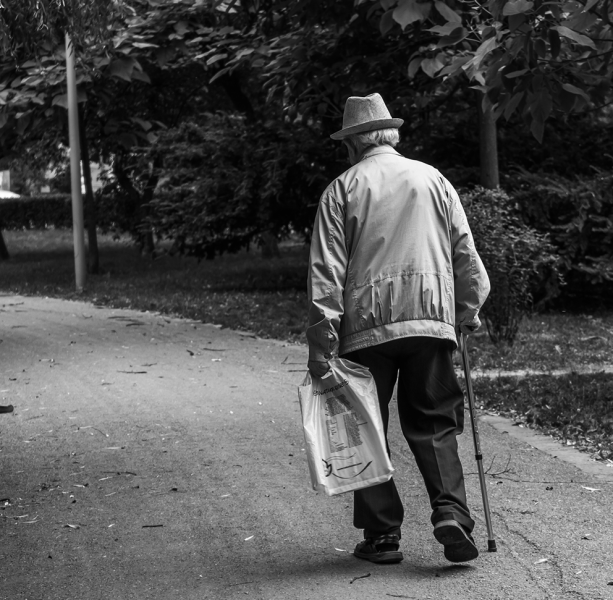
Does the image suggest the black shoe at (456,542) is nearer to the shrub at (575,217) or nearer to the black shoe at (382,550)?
the black shoe at (382,550)

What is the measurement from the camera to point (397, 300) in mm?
4266

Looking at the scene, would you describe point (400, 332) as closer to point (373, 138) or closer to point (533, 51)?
point (373, 138)

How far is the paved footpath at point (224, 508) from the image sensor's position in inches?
164

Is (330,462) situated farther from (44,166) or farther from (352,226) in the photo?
(44,166)

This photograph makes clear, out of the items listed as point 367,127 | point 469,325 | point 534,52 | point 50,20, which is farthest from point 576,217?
point 367,127

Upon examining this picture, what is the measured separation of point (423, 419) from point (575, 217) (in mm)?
9342

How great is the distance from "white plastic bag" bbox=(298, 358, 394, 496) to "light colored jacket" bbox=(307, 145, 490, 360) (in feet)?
0.43

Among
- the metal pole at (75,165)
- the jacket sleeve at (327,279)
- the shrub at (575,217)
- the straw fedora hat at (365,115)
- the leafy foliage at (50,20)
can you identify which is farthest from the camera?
the metal pole at (75,165)

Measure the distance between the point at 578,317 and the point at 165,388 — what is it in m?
6.83

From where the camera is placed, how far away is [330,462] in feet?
13.9

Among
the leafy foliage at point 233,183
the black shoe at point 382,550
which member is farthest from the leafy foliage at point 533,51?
the leafy foliage at point 233,183

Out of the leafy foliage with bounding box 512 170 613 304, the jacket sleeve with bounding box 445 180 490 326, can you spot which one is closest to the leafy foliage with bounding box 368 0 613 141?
the jacket sleeve with bounding box 445 180 490 326

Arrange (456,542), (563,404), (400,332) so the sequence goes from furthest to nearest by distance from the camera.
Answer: (563,404), (400,332), (456,542)

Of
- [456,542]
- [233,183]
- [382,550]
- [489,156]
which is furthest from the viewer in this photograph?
[233,183]
